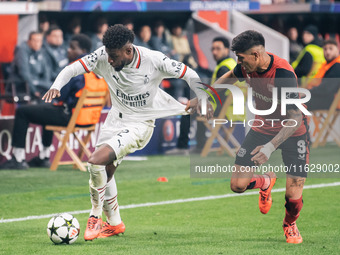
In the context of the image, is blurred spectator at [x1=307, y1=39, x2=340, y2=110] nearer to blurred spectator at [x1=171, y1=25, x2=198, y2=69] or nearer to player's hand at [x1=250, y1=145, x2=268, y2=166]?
blurred spectator at [x1=171, y1=25, x2=198, y2=69]

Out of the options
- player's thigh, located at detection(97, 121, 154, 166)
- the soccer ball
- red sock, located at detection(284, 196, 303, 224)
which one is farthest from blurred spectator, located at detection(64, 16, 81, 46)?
red sock, located at detection(284, 196, 303, 224)

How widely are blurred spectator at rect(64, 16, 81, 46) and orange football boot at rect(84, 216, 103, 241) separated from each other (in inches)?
423

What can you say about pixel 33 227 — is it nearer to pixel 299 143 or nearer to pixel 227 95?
pixel 299 143

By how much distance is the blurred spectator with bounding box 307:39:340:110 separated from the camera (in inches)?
600

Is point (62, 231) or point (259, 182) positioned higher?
point (259, 182)

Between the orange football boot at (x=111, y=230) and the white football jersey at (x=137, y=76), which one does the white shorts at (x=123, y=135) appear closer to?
the white football jersey at (x=137, y=76)

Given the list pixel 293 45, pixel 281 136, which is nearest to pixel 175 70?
pixel 281 136

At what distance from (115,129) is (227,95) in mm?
6658

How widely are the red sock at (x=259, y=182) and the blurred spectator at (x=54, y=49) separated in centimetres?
900

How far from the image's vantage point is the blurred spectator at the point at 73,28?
700 inches

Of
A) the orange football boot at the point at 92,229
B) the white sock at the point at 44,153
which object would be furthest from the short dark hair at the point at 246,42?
the white sock at the point at 44,153

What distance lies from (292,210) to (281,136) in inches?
30.2

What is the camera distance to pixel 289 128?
22.5ft

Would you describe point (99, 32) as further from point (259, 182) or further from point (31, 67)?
point (259, 182)
